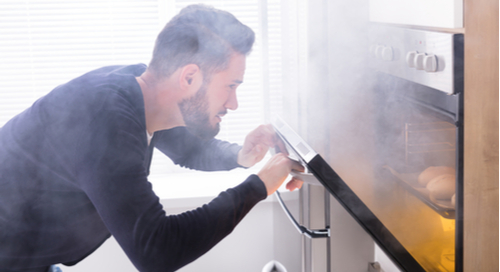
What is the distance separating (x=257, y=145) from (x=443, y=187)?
0.44 metres

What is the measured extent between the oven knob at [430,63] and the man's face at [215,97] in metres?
0.40

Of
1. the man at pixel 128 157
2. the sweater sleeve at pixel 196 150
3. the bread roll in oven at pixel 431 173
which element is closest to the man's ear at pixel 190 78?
the man at pixel 128 157

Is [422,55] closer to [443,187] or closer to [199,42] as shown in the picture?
[443,187]

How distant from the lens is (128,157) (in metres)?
0.59

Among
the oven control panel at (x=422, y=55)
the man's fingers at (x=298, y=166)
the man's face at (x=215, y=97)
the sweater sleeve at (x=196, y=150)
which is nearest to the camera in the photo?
the oven control panel at (x=422, y=55)

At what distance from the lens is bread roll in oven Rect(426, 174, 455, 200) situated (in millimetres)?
660

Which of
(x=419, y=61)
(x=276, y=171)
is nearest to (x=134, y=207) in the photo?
(x=276, y=171)

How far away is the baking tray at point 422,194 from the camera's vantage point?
64 cm

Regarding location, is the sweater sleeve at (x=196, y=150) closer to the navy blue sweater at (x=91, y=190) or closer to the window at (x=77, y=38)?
the navy blue sweater at (x=91, y=190)

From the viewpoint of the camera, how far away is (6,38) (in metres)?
1.35

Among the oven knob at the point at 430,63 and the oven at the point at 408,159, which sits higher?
the oven knob at the point at 430,63

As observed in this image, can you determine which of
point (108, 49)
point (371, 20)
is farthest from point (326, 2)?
point (108, 49)

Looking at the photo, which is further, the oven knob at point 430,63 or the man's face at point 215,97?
the man's face at point 215,97

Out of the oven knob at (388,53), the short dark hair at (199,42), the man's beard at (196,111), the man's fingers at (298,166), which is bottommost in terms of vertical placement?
the man's fingers at (298,166)
